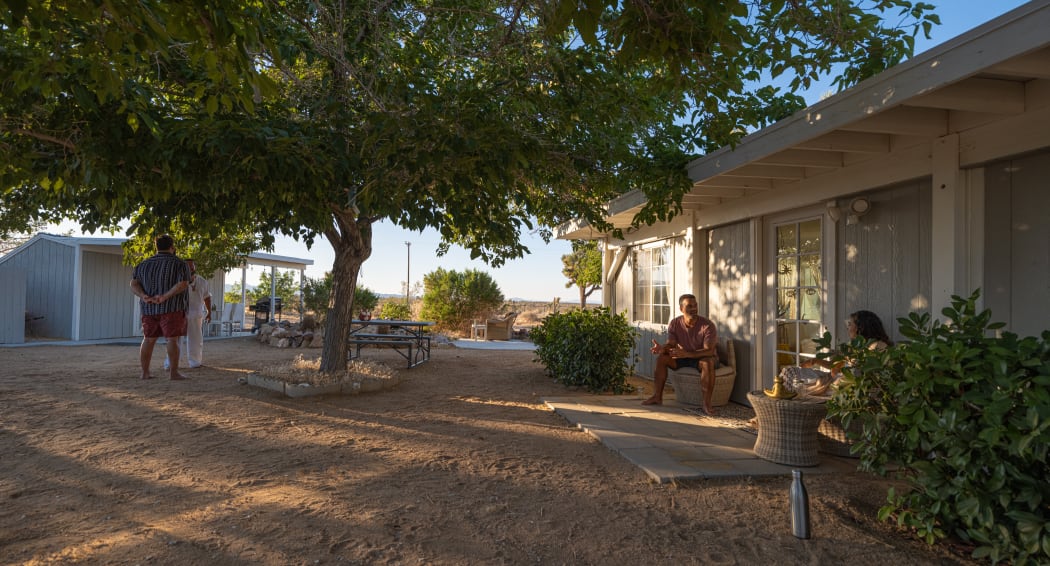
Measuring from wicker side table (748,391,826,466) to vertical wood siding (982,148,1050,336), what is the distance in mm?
1156

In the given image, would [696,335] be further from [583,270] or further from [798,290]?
[583,270]

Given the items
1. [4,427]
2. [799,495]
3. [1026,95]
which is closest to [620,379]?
[799,495]

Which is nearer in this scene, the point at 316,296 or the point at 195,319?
the point at 195,319

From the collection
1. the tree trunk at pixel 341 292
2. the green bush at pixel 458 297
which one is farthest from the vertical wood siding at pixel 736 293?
the green bush at pixel 458 297

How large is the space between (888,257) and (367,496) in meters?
3.93

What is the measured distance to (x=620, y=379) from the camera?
6.79 metres

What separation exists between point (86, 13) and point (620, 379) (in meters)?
5.78

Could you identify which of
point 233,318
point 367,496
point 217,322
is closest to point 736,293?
point 367,496

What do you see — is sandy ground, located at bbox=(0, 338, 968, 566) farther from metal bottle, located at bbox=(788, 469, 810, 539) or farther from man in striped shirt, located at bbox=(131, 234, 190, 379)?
man in striped shirt, located at bbox=(131, 234, 190, 379)

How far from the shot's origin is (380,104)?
439 centimetres

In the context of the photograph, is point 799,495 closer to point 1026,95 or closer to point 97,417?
point 1026,95

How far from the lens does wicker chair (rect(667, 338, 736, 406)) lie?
5691 millimetres

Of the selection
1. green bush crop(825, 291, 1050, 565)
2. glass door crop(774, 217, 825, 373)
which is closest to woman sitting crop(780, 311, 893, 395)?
glass door crop(774, 217, 825, 373)

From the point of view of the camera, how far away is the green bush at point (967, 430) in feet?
7.04
